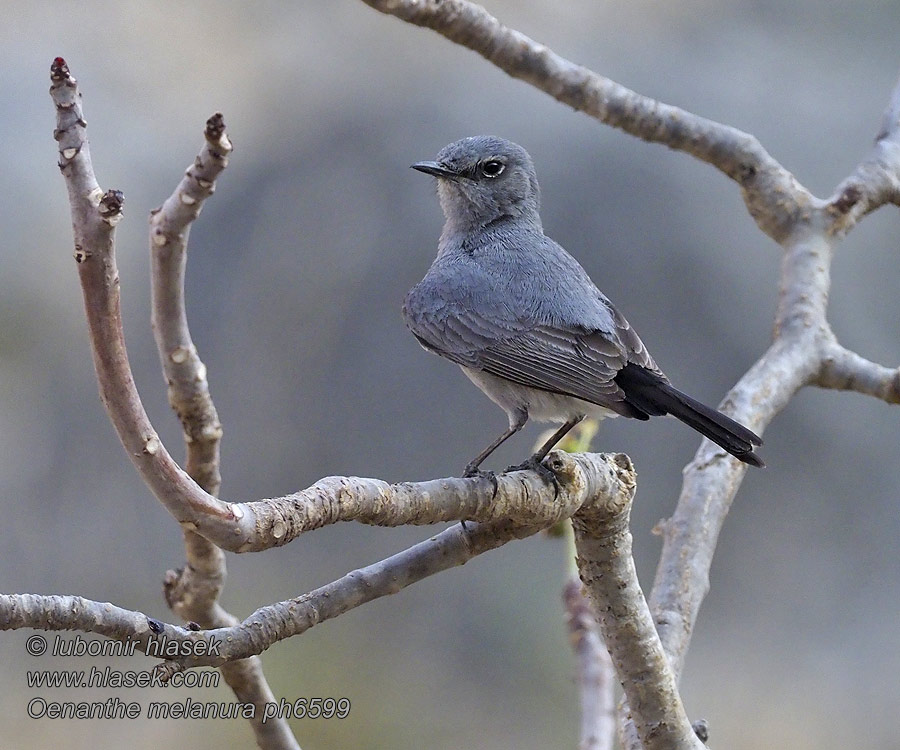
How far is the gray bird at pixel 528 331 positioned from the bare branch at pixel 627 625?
0.50 m

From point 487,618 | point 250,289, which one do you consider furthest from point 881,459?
point 250,289

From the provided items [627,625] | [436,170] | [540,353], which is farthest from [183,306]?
[436,170]

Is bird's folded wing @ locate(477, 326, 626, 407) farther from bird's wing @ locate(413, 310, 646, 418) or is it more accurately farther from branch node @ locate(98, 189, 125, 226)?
branch node @ locate(98, 189, 125, 226)

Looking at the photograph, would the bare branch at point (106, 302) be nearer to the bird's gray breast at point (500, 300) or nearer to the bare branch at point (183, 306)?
the bare branch at point (183, 306)

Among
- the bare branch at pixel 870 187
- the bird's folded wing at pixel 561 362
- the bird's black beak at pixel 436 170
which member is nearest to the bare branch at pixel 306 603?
the bird's folded wing at pixel 561 362

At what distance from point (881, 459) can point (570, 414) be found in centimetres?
530

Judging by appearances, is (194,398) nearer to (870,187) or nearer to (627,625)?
(627,625)

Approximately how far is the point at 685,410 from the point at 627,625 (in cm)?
68

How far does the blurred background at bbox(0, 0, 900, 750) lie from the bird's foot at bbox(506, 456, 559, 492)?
4006 mm

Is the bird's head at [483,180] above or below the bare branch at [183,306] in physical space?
above

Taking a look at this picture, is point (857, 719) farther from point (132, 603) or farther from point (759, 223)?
point (132, 603)

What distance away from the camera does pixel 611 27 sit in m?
9.50

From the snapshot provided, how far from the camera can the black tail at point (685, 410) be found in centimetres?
277

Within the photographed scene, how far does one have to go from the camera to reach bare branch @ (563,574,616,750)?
3.19m
